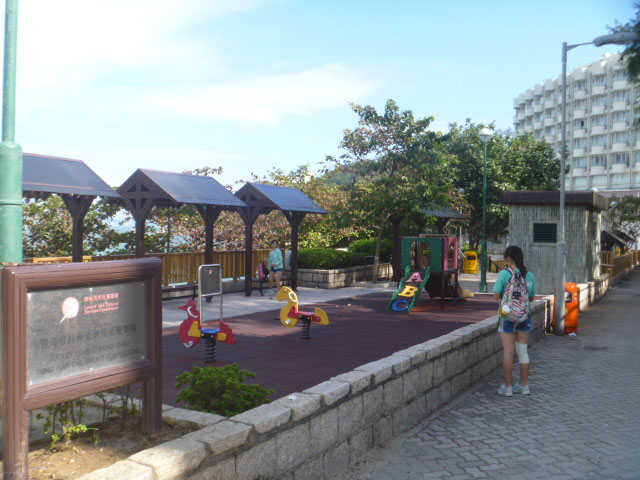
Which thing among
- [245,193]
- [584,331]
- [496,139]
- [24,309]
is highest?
[496,139]

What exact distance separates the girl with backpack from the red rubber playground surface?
1.91 m

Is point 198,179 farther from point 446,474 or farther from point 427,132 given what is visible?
point 446,474

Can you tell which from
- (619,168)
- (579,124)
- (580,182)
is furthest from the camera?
(579,124)

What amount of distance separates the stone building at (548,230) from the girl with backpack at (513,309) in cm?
1197

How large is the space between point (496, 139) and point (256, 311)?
1111 inches

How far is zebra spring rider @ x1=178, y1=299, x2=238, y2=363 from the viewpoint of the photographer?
8414 mm

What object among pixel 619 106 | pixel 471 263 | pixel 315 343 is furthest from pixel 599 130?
pixel 315 343

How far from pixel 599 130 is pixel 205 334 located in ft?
358

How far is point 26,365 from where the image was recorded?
3.50 metres

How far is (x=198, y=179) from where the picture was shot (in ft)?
54.5

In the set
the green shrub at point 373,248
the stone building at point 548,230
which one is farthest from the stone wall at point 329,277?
the stone building at point 548,230

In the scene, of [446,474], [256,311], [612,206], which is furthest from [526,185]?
[446,474]

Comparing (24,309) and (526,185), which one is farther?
(526,185)

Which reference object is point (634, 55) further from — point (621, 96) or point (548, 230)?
point (621, 96)
